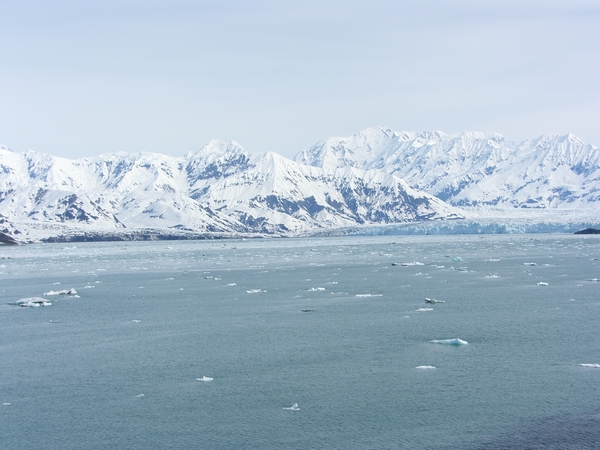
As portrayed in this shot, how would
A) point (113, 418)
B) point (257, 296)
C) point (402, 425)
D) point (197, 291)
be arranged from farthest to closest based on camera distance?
point (197, 291), point (257, 296), point (113, 418), point (402, 425)

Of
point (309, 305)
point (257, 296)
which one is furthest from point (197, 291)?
point (309, 305)

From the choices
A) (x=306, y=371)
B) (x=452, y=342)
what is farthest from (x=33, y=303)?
(x=452, y=342)

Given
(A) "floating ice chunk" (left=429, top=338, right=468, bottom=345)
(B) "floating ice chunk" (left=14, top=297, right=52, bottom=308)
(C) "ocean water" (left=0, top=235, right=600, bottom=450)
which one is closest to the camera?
(C) "ocean water" (left=0, top=235, right=600, bottom=450)

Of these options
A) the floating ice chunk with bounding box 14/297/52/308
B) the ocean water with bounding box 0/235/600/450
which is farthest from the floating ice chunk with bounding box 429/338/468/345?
the floating ice chunk with bounding box 14/297/52/308

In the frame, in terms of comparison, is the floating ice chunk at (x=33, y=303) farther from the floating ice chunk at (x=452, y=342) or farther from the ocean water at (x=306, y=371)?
the floating ice chunk at (x=452, y=342)

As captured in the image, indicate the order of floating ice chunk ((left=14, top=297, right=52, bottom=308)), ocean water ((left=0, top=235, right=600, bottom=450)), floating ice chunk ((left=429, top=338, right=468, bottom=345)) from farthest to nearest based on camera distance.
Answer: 1. floating ice chunk ((left=14, top=297, right=52, bottom=308))
2. floating ice chunk ((left=429, top=338, right=468, bottom=345))
3. ocean water ((left=0, top=235, right=600, bottom=450))

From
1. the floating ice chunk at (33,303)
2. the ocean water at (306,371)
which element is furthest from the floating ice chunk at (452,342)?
the floating ice chunk at (33,303)

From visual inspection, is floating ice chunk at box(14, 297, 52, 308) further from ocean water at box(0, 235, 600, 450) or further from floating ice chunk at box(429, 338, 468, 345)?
floating ice chunk at box(429, 338, 468, 345)

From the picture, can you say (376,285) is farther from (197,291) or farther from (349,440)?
(349,440)

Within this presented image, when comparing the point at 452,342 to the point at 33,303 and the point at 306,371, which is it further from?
the point at 33,303
